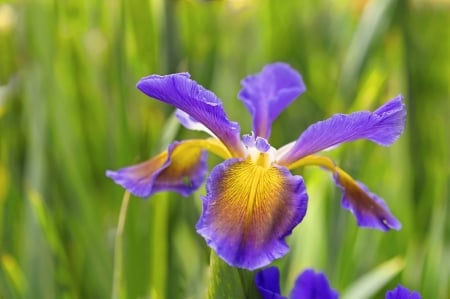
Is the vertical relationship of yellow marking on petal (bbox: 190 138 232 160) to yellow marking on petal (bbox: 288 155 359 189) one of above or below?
above

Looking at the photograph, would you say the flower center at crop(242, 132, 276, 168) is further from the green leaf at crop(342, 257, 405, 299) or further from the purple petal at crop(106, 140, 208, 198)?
the green leaf at crop(342, 257, 405, 299)

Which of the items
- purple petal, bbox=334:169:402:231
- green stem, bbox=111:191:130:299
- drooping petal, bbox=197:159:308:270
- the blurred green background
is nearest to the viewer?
drooping petal, bbox=197:159:308:270

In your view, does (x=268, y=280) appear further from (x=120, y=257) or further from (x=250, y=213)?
(x=120, y=257)

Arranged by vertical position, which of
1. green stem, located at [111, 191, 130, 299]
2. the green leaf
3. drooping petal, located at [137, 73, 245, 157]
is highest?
drooping petal, located at [137, 73, 245, 157]

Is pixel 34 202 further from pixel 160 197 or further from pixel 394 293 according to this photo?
pixel 394 293

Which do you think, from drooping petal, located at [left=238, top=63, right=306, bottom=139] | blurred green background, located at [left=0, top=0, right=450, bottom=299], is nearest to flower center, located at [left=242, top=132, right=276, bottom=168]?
drooping petal, located at [left=238, top=63, right=306, bottom=139]

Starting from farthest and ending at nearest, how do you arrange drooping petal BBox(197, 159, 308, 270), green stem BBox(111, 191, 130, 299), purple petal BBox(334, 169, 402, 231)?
green stem BBox(111, 191, 130, 299) → purple petal BBox(334, 169, 402, 231) → drooping petal BBox(197, 159, 308, 270)

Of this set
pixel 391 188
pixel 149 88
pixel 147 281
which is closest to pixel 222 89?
pixel 391 188

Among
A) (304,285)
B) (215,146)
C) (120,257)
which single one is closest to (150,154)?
(120,257)

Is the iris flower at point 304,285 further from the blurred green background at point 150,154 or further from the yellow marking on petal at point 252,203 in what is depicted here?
the blurred green background at point 150,154
